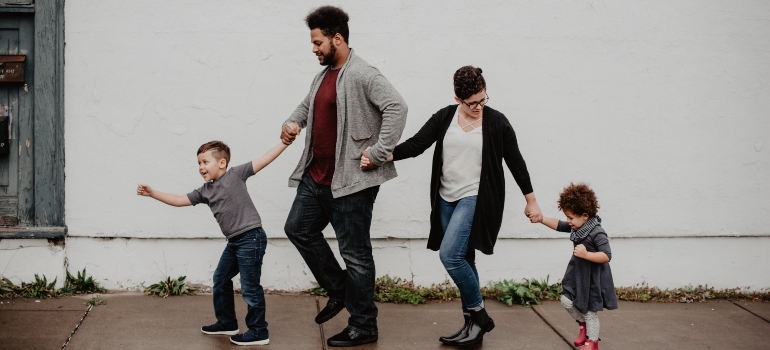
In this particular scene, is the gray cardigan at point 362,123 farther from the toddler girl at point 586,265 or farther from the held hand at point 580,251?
the held hand at point 580,251

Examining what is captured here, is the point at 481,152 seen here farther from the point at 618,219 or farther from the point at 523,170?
the point at 618,219

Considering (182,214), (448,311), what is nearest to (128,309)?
(182,214)

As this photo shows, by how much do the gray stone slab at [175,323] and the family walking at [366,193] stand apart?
22 cm

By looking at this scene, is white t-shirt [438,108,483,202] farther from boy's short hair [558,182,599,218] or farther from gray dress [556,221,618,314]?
gray dress [556,221,618,314]

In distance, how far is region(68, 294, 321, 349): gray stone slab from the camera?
4535mm

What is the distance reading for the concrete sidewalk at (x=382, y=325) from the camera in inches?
181

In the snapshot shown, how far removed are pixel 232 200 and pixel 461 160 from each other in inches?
51.9

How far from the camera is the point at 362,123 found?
434cm

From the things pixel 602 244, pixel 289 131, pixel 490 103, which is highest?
pixel 490 103

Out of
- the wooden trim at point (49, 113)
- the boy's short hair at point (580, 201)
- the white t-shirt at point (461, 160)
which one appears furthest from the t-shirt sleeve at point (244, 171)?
the boy's short hair at point (580, 201)

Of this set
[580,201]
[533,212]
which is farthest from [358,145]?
[580,201]

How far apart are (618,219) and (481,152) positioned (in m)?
1.85

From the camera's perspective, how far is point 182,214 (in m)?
5.52

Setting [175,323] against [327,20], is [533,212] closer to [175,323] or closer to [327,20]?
[327,20]
